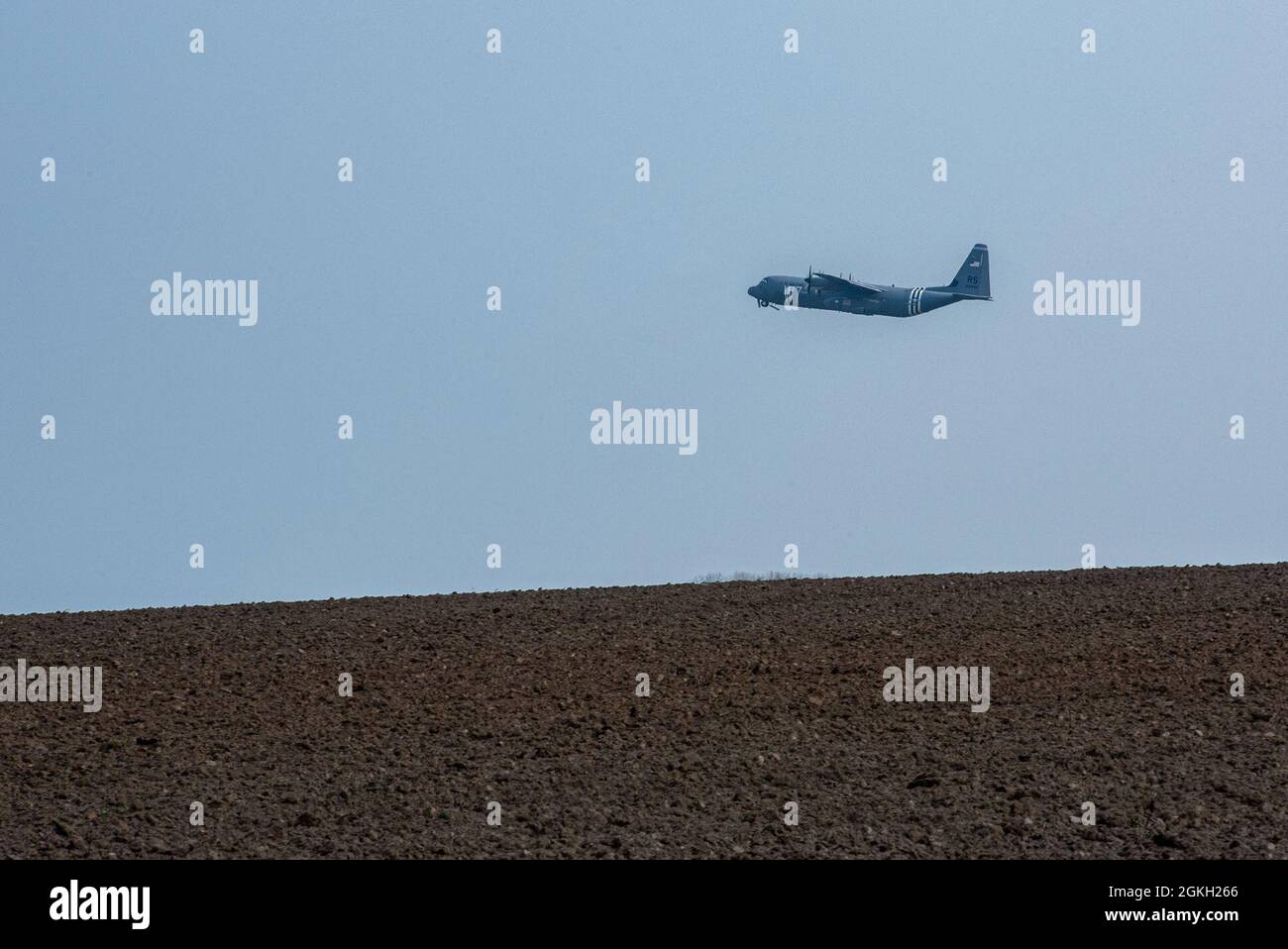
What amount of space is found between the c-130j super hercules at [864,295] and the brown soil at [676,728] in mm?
31098

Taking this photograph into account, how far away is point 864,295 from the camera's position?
5631 cm

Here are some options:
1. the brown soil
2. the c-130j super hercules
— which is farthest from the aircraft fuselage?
the brown soil

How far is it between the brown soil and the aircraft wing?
3164cm

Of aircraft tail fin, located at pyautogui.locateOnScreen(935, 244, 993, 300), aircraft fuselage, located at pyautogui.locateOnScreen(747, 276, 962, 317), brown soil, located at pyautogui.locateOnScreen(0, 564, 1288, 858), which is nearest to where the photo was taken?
brown soil, located at pyautogui.locateOnScreen(0, 564, 1288, 858)

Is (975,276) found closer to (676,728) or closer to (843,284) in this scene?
(843,284)

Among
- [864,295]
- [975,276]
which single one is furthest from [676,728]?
[975,276]

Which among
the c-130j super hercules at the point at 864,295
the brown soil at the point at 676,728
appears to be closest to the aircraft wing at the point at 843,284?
the c-130j super hercules at the point at 864,295

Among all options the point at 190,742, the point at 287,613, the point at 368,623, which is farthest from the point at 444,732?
the point at 287,613

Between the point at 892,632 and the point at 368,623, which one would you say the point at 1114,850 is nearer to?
the point at 892,632

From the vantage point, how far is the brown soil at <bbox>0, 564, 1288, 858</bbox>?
48.1 feet

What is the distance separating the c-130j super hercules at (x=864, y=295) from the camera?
55.8 m

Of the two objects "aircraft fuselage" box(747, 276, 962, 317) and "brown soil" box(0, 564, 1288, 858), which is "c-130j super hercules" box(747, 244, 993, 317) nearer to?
"aircraft fuselage" box(747, 276, 962, 317)

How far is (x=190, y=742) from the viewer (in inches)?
719
